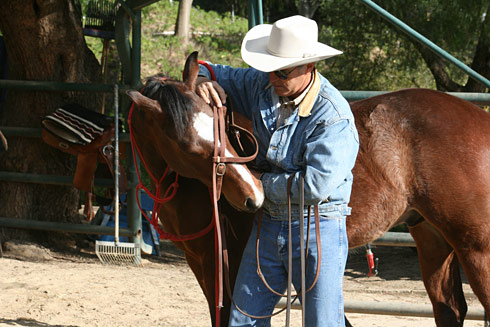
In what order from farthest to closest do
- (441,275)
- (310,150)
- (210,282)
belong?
(441,275) < (210,282) < (310,150)

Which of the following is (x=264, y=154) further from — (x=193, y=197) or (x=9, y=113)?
(x=9, y=113)

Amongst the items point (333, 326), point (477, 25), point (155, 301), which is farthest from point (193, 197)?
point (477, 25)

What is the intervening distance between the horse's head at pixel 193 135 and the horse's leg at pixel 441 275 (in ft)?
5.58

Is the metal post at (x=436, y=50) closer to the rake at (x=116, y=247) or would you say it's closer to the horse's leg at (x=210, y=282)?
the horse's leg at (x=210, y=282)

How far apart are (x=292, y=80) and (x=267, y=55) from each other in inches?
6.0

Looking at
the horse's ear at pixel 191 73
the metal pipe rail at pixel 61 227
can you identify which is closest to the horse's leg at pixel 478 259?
the horse's ear at pixel 191 73

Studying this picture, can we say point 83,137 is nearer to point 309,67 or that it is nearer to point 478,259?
point 309,67

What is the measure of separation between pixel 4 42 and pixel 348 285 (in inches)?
175

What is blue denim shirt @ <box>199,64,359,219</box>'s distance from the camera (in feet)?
7.33

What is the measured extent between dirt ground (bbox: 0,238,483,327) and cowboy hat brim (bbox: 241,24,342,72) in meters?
2.47

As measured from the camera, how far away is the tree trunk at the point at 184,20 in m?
16.5

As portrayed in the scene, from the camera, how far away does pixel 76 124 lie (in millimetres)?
5500

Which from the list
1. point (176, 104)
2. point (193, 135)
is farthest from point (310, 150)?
point (176, 104)

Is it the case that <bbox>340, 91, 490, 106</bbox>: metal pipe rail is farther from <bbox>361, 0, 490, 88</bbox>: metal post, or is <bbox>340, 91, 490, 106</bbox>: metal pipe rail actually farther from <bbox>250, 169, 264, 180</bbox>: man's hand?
<bbox>250, 169, 264, 180</bbox>: man's hand
